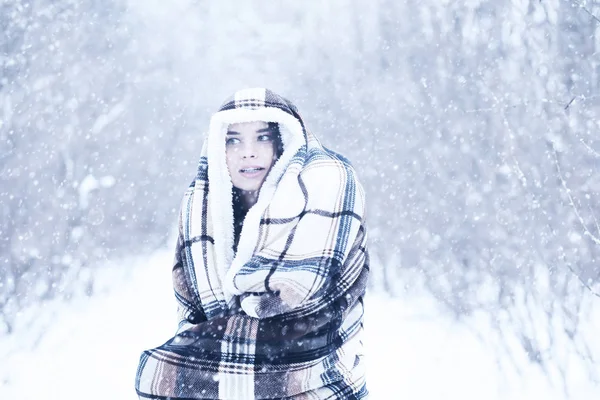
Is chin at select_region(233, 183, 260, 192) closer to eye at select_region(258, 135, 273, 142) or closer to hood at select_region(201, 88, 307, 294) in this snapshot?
hood at select_region(201, 88, 307, 294)

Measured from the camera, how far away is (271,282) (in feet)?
5.70

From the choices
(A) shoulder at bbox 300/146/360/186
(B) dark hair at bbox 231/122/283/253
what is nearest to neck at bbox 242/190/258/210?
(B) dark hair at bbox 231/122/283/253

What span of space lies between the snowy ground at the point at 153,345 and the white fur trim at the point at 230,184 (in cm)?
211

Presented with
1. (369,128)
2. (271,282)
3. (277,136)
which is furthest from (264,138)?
(369,128)

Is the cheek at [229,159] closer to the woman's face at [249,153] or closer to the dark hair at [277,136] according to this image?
the woman's face at [249,153]

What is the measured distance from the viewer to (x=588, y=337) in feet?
13.0

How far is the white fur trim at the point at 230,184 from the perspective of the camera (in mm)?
1872

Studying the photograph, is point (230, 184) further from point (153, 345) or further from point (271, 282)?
point (153, 345)

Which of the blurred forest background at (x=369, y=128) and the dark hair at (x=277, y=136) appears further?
the blurred forest background at (x=369, y=128)

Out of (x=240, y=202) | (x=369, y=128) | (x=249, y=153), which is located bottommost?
(x=240, y=202)

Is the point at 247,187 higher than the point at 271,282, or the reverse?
the point at 247,187

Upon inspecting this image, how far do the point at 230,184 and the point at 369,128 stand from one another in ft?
14.0

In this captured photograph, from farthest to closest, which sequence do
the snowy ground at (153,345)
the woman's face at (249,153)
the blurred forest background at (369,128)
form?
the blurred forest background at (369,128) → the snowy ground at (153,345) → the woman's face at (249,153)

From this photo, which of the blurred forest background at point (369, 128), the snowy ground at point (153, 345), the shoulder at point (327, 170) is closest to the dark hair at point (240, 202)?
the shoulder at point (327, 170)
